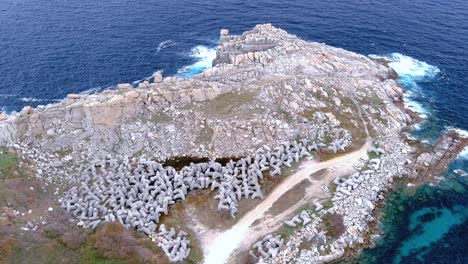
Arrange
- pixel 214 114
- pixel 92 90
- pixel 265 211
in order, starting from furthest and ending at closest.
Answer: pixel 92 90 < pixel 214 114 < pixel 265 211

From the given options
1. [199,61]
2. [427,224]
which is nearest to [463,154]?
[427,224]

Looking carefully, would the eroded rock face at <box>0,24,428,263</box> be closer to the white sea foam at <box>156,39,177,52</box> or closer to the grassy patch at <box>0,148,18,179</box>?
the grassy patch at <box>0,148,18,179</box>

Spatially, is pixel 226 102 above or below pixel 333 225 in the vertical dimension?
above

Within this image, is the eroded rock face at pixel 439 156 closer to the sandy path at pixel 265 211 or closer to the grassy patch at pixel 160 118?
the sandy path at pixel 265 211

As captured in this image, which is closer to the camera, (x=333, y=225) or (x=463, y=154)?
(x=333, y=225)

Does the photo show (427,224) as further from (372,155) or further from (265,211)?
(265,211)

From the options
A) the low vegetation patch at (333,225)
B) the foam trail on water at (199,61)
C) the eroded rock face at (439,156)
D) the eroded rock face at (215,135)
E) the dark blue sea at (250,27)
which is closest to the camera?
the low vegetation patch at (333,225)

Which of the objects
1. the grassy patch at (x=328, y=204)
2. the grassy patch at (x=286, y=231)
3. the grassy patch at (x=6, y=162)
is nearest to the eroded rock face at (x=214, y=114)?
the grassy patch at (x=6, y=162)

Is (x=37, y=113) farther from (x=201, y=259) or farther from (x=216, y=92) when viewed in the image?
(x=201, y=259)
